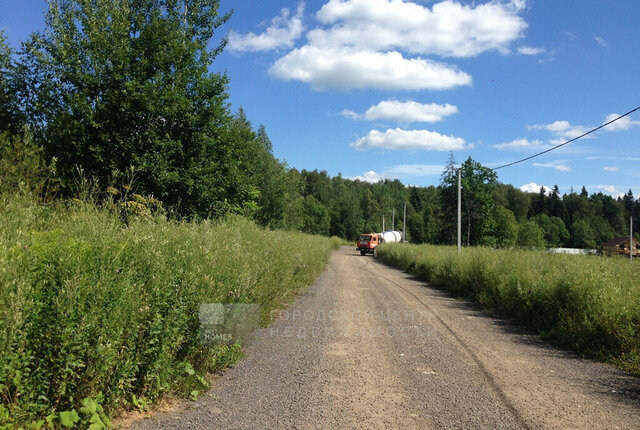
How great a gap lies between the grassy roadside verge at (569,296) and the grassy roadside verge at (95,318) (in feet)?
19.7

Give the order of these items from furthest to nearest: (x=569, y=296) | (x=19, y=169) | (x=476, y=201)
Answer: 1. (x=476, y=201)
2. (x=19, y=169)
3. (x=569, y=296)

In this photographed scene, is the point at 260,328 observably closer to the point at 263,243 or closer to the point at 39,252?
the point at 263,243

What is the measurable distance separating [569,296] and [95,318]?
8.56m

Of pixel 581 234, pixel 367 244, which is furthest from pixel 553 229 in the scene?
pixel 367 244

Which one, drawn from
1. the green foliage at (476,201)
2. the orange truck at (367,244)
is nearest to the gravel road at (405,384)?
the orange truck at (367,244)

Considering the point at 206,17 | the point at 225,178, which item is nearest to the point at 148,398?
the point at 225,178

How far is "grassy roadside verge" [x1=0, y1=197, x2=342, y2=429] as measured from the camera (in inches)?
127

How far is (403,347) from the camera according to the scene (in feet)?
23.4

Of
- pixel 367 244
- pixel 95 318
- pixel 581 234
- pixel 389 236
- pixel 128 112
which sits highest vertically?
pixel 128 112

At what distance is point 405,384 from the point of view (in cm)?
534

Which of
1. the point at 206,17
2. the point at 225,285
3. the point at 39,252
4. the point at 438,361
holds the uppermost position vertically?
the point at 206,17

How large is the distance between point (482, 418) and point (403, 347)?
2.83 metres

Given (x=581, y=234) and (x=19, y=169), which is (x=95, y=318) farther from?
(x=581, y=234)

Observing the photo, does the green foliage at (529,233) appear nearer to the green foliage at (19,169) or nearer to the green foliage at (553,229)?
the green foliage at (553,229)
